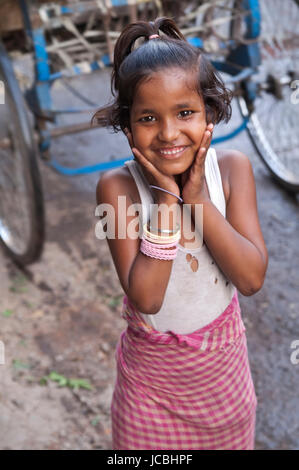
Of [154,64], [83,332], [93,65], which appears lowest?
[83,332]

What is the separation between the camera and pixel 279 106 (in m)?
3.33

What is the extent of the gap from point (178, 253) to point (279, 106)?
8.00ft

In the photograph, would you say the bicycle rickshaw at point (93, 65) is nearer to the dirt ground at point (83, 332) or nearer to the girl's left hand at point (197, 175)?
the dirt ground at point (83, 332)

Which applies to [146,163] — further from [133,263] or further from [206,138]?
[133,263]

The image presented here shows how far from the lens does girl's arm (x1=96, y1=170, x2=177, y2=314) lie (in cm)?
108

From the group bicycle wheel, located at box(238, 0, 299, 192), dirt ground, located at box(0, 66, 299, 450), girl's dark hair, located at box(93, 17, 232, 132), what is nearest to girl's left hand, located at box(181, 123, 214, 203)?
girl's dark hair, located at box(93, 17, 232, 132)

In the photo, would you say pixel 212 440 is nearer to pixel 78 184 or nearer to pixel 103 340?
pixel 103 340

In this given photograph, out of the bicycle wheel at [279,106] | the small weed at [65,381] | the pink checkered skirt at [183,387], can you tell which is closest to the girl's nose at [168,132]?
the pink checkered skirt at [183,387]

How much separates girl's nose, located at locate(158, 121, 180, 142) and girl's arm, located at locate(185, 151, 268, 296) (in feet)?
0.47

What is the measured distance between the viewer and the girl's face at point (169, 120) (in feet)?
3.28

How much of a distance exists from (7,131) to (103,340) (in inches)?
47.8

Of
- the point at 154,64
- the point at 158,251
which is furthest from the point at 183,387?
the point at 154,64

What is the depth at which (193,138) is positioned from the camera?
1.04 metres

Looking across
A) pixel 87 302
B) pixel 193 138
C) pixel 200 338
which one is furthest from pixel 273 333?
pixel 193 138
